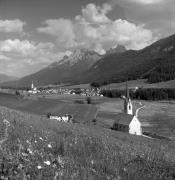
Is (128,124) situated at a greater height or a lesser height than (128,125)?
greater

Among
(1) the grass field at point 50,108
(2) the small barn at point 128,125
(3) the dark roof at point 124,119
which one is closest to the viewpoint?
(2) the small barn at point 128,125

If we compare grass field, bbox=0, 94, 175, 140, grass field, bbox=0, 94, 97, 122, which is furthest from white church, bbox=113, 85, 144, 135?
grass field, bbox=0, 94, 97, 122

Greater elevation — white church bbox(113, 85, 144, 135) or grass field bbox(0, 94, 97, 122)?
grass field bbox(0, 94, 97, 122)

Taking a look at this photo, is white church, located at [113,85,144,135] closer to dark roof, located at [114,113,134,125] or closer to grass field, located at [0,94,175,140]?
dark roof, located at [114,113,134,125]

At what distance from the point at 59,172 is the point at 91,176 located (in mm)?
555

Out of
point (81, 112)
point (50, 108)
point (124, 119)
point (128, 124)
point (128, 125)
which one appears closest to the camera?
point (128, 125)

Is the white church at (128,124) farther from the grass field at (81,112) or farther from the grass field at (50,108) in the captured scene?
the grass field at (50,108)

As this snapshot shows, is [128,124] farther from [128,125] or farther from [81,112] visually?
[81,112]

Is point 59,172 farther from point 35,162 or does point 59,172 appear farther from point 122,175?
point 122,175

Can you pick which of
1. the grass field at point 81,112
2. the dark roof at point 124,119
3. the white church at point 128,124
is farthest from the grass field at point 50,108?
the white church at point 128,124

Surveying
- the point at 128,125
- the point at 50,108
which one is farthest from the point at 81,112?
the point at 128,125

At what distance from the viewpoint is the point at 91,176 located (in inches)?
202

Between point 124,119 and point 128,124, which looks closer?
point 128,124

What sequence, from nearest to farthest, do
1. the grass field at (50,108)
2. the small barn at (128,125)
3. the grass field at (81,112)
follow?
the small barn at (128,125) → the grass field at (81,112) → the grass field at (50,108)
